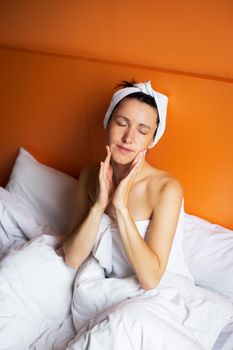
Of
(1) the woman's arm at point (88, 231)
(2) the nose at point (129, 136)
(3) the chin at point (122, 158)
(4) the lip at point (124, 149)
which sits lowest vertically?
(1) the woman's arm at point (88, 231)

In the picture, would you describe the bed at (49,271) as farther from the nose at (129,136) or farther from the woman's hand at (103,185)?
the nose at (129,136)

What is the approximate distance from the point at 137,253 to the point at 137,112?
490 mm

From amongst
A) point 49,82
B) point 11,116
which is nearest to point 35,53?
point 49,82

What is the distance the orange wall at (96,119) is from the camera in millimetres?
1706

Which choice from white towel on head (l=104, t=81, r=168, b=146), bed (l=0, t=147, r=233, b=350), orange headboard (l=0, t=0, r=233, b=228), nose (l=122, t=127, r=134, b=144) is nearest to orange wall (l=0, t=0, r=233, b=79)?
orange headboard (l=0, t=0, r=233, b=228)

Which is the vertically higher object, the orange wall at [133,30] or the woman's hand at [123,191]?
the orange wall at [133,30]

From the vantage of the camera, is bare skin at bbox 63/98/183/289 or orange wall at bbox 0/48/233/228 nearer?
bare skin at bbox 63/98/183/289

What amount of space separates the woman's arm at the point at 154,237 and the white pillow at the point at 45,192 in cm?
68

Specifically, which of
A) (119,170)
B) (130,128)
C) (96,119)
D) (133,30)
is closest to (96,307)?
(119,170)

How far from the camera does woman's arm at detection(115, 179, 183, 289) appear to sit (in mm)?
1360

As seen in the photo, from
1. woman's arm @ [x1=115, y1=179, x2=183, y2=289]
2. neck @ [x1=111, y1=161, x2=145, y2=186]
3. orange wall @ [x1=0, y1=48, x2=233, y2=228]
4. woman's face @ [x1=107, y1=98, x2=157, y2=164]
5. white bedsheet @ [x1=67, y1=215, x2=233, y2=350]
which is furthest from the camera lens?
orange wall @ [x1=0, y1=48, x2=233, y2=228]

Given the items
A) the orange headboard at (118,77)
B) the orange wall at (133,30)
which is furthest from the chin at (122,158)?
the orange wall at (133,30)

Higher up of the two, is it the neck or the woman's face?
the woman's face

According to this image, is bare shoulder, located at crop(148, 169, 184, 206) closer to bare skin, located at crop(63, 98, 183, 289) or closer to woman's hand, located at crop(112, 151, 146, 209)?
bare skin, located at crop(63, 98, 183, 289)
